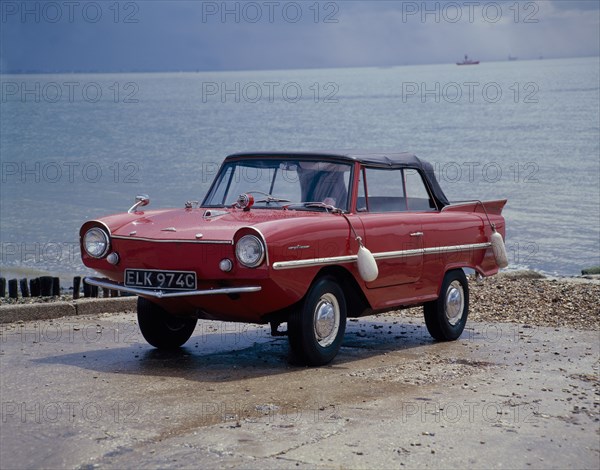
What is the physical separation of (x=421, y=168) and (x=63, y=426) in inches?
213

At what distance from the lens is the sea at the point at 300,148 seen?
100ft

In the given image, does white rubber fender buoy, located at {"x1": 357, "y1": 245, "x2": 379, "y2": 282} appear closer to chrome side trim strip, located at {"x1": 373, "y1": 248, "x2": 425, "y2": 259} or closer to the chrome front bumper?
chrome side trim strip, located at {"x1": 373, "y1": 248, "x2": 425, "y2": 259}

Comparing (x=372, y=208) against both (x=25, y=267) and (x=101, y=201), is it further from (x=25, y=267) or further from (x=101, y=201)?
(x=101, y=201)

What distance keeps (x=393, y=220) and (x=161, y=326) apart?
2.32 m

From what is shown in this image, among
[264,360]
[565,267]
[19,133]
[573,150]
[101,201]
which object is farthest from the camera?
[19,133]

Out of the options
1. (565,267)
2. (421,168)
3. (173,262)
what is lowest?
(565,267)

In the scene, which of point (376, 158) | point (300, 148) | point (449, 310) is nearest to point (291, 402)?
point (376, 158)

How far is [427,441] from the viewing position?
6.61m

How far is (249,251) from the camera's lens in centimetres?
853

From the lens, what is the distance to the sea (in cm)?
3059

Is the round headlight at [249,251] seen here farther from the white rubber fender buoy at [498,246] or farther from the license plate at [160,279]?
the white rubber fender buoy at [498,246]

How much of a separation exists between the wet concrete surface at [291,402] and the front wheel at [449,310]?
0.16 m

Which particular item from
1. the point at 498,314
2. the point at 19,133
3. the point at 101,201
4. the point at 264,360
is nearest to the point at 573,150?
the point at 101,201

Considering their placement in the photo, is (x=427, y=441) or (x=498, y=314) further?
(x=498, y=314)
